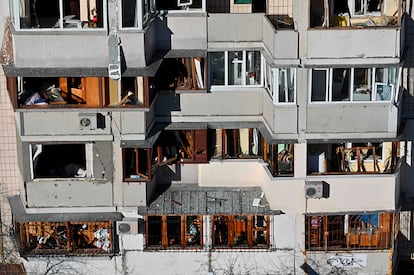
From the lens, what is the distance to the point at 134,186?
27609 millimetres

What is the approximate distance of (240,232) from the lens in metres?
28.2

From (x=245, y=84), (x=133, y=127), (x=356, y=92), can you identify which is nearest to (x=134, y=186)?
(x=133, y=127)

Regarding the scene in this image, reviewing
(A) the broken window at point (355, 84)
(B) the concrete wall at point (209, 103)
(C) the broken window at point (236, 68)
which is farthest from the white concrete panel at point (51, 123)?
(A) the broken window at point (355, 84)

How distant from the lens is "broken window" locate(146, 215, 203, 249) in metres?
28.0

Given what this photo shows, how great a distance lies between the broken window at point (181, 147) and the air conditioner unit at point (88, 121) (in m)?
1.97

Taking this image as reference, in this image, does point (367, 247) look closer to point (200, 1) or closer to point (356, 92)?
point (356, 92)

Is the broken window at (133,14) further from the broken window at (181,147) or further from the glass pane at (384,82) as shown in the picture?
the glass pane at (384,82)

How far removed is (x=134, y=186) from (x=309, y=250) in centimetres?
465

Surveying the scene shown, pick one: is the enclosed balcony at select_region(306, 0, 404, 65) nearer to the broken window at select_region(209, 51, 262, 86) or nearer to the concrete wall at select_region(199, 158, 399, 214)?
the broken window at select_region(209, 51, 262, 86)

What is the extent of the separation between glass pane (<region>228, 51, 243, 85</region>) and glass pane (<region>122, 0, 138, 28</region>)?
2842 mm

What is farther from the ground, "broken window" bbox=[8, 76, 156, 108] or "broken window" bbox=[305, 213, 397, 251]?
"broken window" bbox=[8, 76, 156, 108]

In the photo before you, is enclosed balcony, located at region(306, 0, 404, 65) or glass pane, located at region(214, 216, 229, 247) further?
glass pane, located at region(214, 216, 229, 247)

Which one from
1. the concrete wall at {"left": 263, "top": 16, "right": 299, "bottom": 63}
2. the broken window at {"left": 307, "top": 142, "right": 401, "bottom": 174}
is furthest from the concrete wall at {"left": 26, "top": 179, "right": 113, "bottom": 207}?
the concrete wall at {"left": 263, "top": 16, "right": 299, "bottom": 63}

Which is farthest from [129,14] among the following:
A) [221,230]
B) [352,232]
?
[352,232]
